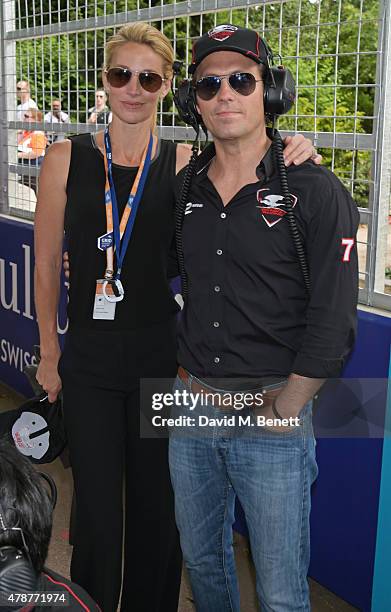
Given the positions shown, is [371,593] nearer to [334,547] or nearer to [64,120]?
[334,547]

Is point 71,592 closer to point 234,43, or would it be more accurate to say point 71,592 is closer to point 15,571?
point 15,571

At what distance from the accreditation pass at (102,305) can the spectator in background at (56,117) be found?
116 inches

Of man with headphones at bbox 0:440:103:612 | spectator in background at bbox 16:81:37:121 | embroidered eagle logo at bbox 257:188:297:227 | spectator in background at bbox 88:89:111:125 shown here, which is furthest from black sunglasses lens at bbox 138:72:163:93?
spectator in background at bbox 16:81:37:121

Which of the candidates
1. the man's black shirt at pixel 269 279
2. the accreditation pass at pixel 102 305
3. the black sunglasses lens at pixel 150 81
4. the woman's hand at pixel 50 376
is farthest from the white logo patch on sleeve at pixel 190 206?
the woman's hand at pixel 50 376

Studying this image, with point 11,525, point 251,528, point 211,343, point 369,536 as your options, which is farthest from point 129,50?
point 369,536

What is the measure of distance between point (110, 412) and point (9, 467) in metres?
1.18

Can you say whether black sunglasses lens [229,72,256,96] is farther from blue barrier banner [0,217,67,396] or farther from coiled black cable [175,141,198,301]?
blue barrier banner [0,217,67,396]

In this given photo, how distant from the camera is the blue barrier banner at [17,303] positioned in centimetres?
546

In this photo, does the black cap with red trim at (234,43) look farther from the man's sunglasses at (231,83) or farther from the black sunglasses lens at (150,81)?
the black sunglasses lens at (150,81)

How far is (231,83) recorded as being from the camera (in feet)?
7.30

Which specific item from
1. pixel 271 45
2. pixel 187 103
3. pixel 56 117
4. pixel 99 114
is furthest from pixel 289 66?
pixel 187 103

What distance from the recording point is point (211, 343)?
2.28 metres

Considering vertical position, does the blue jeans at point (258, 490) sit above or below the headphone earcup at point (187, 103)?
below

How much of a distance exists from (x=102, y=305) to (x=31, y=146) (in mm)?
3377
